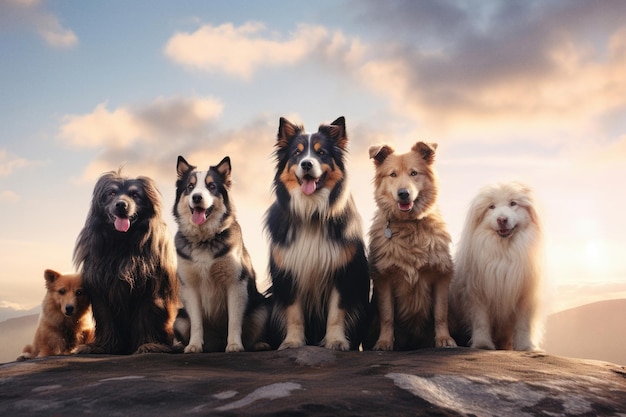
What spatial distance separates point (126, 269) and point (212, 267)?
100cm

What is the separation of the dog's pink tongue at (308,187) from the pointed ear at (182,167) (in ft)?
4.21

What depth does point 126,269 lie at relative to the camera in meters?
6.49

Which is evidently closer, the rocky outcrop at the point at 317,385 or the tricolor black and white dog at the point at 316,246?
the rocky outcrop at the point at 317,385

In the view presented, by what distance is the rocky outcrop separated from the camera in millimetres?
3693

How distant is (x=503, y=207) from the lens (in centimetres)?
638

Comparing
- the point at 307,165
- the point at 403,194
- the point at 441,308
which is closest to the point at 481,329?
the point at 441,308

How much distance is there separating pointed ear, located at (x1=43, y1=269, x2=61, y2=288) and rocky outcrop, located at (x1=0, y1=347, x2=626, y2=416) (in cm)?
171

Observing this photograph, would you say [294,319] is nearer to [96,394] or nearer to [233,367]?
[233,367]

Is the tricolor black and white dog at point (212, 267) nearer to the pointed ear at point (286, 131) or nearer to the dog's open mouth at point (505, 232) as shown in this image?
the pointed ear at point (286, 131)

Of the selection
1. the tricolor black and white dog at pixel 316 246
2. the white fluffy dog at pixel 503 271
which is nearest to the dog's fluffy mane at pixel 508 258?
the white fluffy dog at pixel 503 271

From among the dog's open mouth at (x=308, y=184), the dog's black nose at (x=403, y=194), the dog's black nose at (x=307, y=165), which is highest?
the dog's black nose at (x=307, y=165)

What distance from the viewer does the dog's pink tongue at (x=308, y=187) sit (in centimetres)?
584

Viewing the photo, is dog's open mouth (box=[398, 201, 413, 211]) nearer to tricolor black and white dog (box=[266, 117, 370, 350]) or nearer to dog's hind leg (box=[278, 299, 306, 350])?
tricolor black and white dog (box=[266, 117, 370, 350])

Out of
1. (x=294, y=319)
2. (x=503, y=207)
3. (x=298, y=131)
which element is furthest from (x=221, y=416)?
(x=503, y=207)
